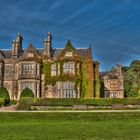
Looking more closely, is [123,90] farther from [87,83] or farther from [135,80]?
[87,83]

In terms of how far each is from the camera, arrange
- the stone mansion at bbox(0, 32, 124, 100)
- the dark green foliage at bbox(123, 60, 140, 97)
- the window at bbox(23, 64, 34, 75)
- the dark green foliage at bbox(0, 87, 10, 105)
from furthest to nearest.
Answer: the dark green foliage at bbox(123, 60, 140, 97)
the window at bbox(23, 64, 34, 75)
the stone mansion at bbox(0, 32, 124, 100)
the dark green foliage at bbox(0, 87, 10, 105)

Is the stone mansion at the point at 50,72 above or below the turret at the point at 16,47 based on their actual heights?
below

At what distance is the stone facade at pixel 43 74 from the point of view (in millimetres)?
48375

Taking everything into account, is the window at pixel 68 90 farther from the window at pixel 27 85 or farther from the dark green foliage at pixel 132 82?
the dark green foliage at pixel 132 82

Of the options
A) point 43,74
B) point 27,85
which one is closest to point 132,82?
point 43,74

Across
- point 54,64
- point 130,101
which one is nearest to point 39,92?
point 54,64

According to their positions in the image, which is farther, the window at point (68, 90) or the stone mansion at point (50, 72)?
the stone mansion at point (50, 72)

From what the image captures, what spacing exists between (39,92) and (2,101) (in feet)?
29.5

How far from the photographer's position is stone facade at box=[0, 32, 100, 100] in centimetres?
4838

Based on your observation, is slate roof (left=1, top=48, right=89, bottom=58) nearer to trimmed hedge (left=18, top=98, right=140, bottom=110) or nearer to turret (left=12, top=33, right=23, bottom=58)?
turret (left=12, top=33, right=23, bottom=58)

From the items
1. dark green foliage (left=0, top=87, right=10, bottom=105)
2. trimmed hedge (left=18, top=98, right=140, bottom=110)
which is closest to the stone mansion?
dark green foliage (left=0, top=87, right=10, bottom=105)

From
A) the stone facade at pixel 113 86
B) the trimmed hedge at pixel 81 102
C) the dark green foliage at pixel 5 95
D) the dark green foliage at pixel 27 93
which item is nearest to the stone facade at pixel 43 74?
the dark green foliage at pixel 27 93

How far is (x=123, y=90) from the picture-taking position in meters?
61.3

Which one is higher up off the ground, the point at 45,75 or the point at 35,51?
the point at 35,51
